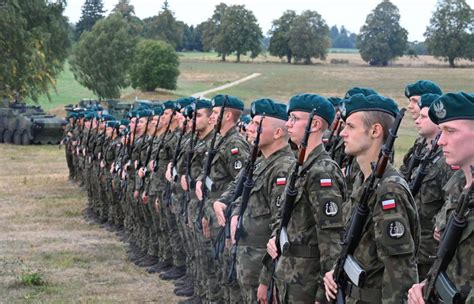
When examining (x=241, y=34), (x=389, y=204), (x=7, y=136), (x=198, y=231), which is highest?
(x=389, y=204)

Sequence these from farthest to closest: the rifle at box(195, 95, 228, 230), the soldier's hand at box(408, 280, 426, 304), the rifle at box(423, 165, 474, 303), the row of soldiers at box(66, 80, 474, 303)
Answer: the rifle at box(195, 95, 228, 230) → the row of soldiers at box(66, 80, 474, 303) → the soldier's hand at box(408, 280, 426, 304) → the rifle at box(423, 165, 474, 303)

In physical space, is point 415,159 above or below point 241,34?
above

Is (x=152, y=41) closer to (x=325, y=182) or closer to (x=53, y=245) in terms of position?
(x=53, y=245)

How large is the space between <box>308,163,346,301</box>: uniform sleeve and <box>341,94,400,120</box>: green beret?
474mm

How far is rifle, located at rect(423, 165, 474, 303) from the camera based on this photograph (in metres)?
3.30

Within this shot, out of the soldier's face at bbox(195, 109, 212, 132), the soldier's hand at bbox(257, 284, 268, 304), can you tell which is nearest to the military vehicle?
the soldier's face at bbox(195, 109, 212, 132)

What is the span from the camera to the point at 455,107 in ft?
11.9

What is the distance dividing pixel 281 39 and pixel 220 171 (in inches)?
3102

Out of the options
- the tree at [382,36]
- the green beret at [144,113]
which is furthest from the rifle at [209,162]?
the tree at [382,36]

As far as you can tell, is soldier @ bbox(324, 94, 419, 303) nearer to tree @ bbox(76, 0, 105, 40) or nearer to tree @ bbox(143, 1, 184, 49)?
tree @ bbox(143, 1, 184, 49)

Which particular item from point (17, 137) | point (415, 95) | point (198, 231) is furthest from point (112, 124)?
point (17, 137)

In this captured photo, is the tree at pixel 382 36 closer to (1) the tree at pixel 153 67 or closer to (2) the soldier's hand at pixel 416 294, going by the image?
(1) the tree at pixel 153 67

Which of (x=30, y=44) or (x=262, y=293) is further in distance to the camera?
(x=30, y=44)

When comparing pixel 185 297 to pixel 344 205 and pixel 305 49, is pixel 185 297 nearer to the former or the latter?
pixel 344 205
